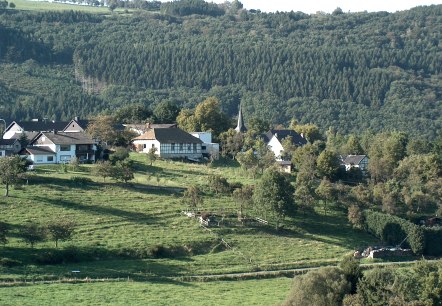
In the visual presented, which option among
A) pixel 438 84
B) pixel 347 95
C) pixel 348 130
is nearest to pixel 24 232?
pixel 348 130

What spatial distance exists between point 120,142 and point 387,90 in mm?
98619

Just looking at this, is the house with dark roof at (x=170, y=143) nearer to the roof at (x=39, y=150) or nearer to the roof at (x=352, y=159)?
the roof at (x=39, y=150)

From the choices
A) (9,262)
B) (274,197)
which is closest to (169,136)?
(274,197)

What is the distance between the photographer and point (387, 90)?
18538cm

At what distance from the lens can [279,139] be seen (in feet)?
344

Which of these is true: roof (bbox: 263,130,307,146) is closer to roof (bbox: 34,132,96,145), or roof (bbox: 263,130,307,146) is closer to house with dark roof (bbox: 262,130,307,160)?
house with dark roof (bbox: 262,130,307,160)

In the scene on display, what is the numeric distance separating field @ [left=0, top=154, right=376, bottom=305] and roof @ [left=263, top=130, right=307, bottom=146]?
24.8m

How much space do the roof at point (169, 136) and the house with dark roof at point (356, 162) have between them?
551 inches

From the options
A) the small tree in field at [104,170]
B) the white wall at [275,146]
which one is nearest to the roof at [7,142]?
the small tree in field at [104,170]

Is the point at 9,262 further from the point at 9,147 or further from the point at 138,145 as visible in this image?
the point at 138,145

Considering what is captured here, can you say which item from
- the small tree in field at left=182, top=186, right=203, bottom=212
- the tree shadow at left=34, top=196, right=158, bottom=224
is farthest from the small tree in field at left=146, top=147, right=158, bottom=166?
the tree shadow at left=34, top=196, right=158, bottom=224

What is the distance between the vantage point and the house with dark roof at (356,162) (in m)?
93.5

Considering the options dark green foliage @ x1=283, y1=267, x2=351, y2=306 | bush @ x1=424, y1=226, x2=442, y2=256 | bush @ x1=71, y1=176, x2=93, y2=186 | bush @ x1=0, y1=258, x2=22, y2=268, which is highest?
bush @ x1=71, y1=176, x2=93, y2=186

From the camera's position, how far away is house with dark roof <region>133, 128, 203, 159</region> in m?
92.1
